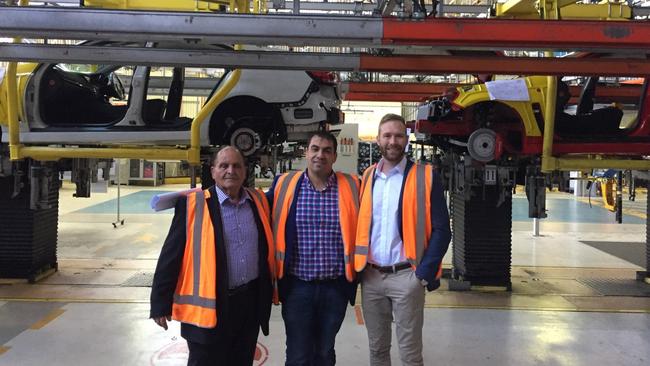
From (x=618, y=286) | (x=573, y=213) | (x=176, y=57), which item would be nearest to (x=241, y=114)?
(x=176, y=57)

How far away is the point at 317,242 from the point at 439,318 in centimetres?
256

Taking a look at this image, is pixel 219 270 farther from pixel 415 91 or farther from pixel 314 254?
pixel 415 91

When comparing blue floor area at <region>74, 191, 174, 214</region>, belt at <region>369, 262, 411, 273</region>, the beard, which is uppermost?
the beard

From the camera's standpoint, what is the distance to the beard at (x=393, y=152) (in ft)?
7.83

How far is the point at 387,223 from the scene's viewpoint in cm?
238

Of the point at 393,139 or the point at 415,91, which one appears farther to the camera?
the point at 415,91

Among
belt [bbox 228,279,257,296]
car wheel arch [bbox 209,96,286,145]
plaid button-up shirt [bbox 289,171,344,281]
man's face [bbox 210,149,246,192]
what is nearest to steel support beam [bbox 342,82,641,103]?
car wheel arch [bbox 209,96,286,145]

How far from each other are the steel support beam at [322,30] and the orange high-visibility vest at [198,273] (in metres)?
0.77

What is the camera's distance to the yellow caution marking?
13.3ft

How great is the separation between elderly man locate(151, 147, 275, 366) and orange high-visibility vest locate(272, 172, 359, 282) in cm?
5

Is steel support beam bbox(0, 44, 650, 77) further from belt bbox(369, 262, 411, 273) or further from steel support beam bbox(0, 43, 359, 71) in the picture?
belt bbox(369, 262, 411, 273)

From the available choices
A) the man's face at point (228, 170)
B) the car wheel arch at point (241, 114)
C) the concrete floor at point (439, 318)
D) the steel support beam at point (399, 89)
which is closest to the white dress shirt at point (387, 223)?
the man's face at point (228, 170)

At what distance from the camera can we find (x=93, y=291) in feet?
16.9

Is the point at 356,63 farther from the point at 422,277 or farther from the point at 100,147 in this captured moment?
the point at 100,147
